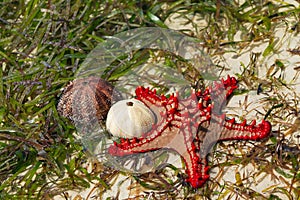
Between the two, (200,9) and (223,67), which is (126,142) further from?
(200,9)

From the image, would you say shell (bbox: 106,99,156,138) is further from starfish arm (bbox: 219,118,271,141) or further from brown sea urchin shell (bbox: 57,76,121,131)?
starfish arm (bbox: 219,118,271,141)

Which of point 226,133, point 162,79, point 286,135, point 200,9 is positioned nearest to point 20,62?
point 162,79

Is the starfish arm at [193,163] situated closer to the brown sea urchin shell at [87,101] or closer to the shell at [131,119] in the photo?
the shell at [131,119]

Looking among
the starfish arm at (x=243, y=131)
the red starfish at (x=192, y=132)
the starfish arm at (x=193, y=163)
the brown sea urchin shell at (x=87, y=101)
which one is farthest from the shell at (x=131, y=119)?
the starfish arm at (x=243, y=131)

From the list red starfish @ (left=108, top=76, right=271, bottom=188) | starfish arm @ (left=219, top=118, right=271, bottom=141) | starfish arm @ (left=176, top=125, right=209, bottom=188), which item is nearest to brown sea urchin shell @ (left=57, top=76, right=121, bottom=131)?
red starfish @ (left=108, top=76, right=271, bottom=188)

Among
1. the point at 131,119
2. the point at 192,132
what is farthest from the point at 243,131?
the point at 131,119

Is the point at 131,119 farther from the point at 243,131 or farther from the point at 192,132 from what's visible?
the point at 243,131
